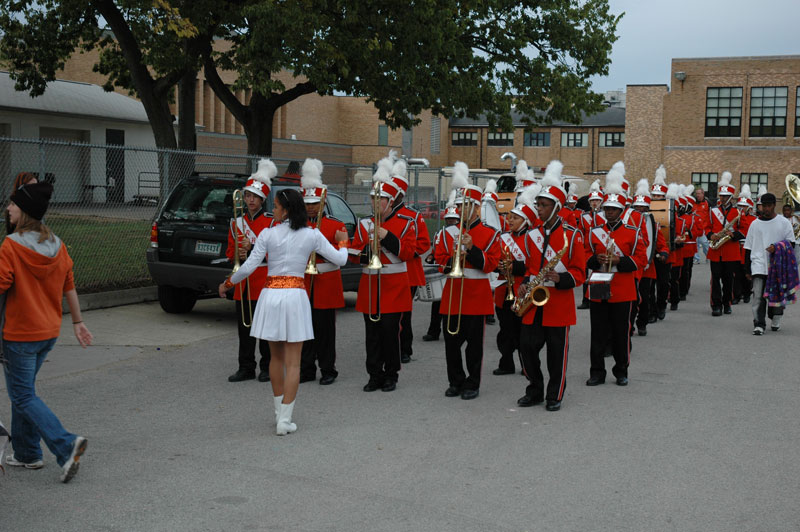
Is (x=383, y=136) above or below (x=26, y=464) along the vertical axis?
above

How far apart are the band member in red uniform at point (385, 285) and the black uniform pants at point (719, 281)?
310 inches

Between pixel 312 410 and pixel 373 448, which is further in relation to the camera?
pixel 312 410

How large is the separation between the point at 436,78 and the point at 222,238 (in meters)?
10.3

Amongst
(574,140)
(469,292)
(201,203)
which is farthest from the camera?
(574,140)

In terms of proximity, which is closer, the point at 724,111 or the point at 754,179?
the point at 754,179

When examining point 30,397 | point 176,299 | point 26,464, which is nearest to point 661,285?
point 176,299

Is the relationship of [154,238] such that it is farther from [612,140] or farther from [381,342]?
[612,140]

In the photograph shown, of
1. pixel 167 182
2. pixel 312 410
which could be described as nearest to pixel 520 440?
pixel 312 410

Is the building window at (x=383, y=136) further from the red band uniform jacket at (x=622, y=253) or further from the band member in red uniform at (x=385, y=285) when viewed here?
the band member in red uniform at (x=385, y=285)

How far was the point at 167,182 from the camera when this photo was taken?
13711 millimetres

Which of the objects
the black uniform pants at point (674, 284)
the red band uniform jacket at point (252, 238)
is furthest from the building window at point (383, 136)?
the red band uniform jacket at point (252, 238)

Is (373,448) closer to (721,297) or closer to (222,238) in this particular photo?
(222,238)

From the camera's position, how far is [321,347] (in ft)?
27.7

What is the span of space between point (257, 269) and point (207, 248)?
287cm
